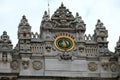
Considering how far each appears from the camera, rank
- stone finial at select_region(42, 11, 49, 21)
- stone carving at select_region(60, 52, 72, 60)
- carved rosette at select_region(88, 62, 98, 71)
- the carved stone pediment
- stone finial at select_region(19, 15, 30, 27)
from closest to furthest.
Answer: stone carving at select_region(60, 52, 72, 60)
carved rosette at select_region(88, 62, 98, 71)
stone finial at select_region(19, 15, 30, 27)
stone finial at select_region(42, 11, 49, 21)
the carved stone pediment

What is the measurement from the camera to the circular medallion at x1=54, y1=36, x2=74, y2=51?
33.8 meters

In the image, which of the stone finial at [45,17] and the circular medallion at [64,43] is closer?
the circular medallion at [64,43]

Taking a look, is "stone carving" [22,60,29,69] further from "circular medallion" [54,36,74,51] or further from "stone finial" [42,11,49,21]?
"stone finial" [42,11,49,21]

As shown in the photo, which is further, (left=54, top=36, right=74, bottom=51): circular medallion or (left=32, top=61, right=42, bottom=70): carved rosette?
(left=54, top=36, right=74, bottom=51): circular medallion

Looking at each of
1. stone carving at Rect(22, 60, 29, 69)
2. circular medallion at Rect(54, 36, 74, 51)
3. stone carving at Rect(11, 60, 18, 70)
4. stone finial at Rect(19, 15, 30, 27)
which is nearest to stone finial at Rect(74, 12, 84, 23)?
circular medallion at Rect(54, 36, 74, 51)

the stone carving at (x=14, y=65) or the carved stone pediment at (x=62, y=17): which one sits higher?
the carved stone pediment at (x=62, y=17)

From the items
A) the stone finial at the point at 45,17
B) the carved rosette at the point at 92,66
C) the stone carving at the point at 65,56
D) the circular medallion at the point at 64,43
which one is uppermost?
the stone finial at the point at 45,17

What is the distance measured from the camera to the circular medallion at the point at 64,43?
33750 mm

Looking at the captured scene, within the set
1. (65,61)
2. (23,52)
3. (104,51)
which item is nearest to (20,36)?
(23,52)

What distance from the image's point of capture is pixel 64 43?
33.9 meters

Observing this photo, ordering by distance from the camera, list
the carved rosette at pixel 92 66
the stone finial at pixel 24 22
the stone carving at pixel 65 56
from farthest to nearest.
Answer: the stone finial at pixel 24 22, the carved rosette at pixel 92 66, the stone carving at pixel 65 56

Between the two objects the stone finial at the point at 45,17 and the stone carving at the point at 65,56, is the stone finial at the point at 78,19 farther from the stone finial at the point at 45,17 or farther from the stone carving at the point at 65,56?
the stone carving at the point at 65,56

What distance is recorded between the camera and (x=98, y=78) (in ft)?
108

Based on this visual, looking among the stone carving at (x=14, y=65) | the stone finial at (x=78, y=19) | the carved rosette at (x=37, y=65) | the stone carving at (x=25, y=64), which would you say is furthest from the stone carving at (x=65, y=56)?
the stone carving at (x=14, y=65)
